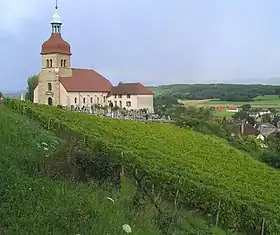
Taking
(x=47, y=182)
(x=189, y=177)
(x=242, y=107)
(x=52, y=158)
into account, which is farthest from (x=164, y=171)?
(x=242, y=107)

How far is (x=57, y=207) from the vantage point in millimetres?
6832

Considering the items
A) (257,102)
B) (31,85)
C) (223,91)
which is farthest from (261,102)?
(31,85)

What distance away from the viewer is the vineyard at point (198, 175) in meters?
13.5

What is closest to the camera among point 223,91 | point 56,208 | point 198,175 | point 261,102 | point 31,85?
point 56,208

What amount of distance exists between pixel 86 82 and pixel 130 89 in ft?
19.7

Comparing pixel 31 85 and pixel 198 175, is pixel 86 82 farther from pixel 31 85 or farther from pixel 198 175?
pixel 198 175

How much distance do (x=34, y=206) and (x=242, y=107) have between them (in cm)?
11455

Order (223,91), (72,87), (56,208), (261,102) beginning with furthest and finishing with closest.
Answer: (223,91), (261,102), (72,87), (56,208)

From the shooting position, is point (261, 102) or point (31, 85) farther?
point (261, 102)

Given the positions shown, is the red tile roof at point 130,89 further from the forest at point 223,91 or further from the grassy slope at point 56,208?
the forest at point 223,91

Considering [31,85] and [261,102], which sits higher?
[31,85]

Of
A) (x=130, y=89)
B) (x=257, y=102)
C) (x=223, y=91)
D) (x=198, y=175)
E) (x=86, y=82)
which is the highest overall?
(x=86, y=82)

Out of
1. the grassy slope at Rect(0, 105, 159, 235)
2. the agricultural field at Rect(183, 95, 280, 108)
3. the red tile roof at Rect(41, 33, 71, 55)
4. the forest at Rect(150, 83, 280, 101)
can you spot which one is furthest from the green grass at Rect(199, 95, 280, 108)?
the grassy slope at Rect(0, 105, 159, 235)

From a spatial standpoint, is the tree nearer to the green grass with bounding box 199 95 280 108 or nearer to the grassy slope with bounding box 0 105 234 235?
the green grass with bounding box 199 95 280 108
